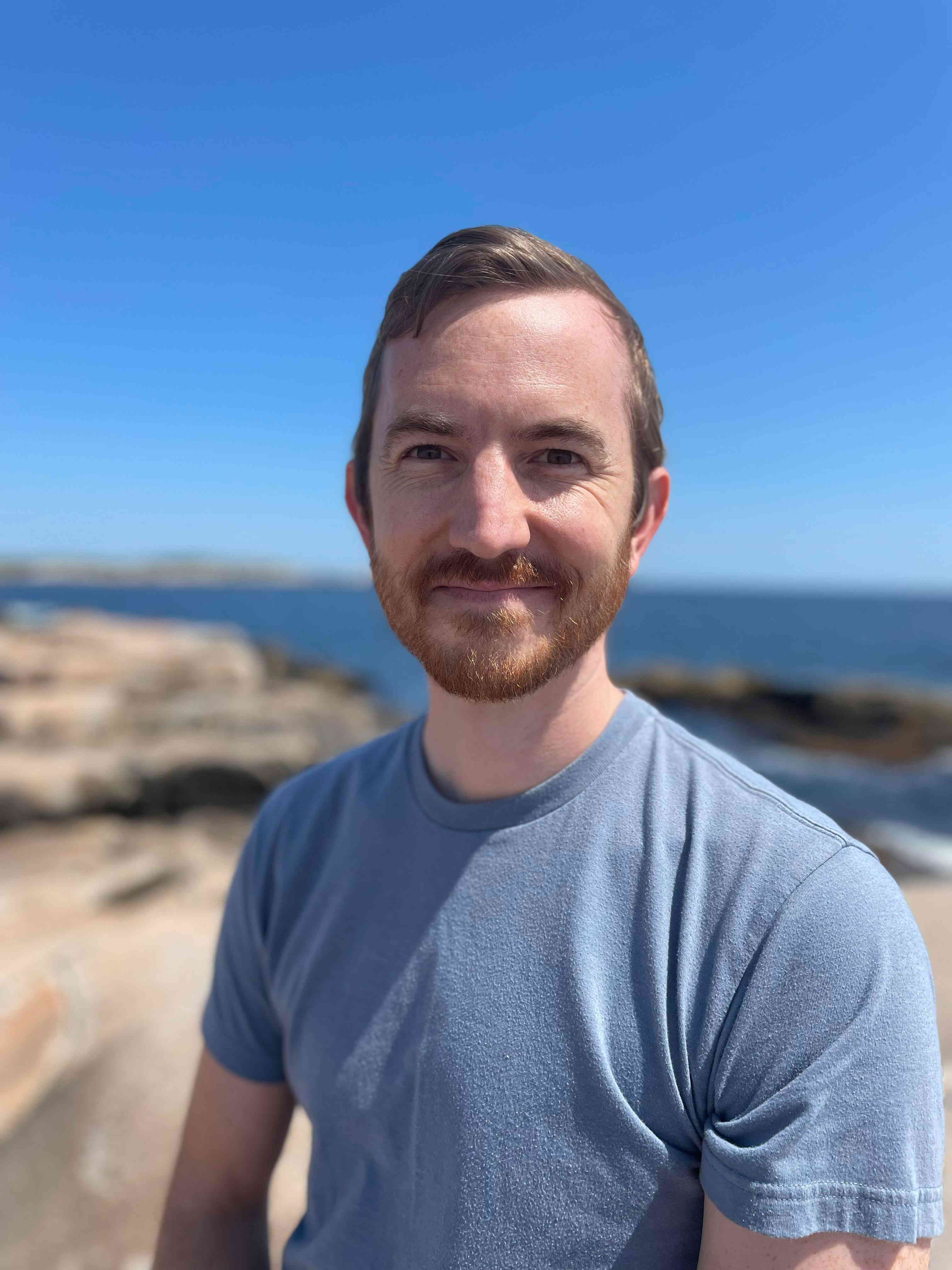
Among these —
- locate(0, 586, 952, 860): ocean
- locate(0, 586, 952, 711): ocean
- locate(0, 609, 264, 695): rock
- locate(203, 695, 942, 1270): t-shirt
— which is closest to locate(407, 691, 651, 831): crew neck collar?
locate(203, 695, 942, 1270): t-shirt

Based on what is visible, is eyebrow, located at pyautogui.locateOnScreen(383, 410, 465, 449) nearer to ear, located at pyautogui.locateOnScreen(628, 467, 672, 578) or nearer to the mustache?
the mustache

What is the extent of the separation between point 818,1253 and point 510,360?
163cm

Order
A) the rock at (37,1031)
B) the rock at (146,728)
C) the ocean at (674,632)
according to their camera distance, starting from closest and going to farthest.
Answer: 1. the rock at (37,1031)
2. the rock at (146,728)
3. the ocean at (674,632)

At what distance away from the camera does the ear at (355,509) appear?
82.4 inches

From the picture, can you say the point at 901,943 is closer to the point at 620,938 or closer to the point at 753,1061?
the point at 753,1061

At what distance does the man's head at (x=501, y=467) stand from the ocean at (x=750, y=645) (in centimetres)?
119

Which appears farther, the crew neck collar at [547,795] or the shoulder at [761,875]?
the crew neck collar at [547,795]

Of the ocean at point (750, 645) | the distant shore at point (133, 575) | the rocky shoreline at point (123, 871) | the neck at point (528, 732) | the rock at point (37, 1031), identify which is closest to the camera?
the neck at point (528, 732)

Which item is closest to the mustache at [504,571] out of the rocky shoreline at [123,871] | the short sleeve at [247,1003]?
the short sleeve at [247,1003]

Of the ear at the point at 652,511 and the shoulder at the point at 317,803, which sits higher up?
the ear at the point at 652,511

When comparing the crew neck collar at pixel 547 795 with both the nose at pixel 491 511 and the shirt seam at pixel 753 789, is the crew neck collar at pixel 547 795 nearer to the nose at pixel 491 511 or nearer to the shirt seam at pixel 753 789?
the shirt seam at pixel 753 789

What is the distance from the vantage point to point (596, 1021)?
4.72 ft

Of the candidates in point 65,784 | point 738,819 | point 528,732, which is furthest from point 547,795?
point 65,784

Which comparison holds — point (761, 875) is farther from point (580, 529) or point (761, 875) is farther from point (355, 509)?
point (355, 509)
